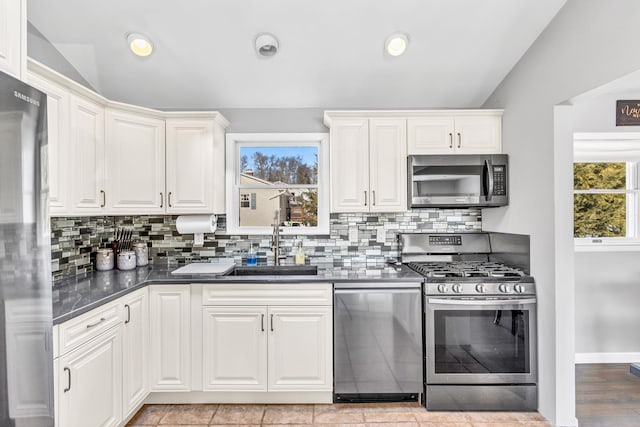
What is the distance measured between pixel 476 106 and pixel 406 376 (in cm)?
228

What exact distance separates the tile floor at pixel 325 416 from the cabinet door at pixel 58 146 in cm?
149

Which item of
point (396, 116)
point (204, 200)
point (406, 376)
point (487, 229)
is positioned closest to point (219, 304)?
point (204, 200)

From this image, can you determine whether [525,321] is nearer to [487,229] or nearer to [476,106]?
[487,229]

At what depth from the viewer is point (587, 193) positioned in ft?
10.8

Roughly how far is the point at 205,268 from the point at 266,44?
5.56 ft

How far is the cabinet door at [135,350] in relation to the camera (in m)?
2.28

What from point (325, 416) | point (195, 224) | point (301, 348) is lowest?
point (325, 416)

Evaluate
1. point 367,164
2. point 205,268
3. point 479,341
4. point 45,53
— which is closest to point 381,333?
point 479,341

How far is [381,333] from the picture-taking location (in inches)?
101

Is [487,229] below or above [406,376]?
above

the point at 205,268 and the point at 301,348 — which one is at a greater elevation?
the point at 205,268

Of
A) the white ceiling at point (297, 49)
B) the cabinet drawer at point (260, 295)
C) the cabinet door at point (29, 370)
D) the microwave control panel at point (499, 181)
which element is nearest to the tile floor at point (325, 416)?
the cabinet drawer at point (260, 295)

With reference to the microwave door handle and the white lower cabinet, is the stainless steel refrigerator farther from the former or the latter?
the microwave door handle

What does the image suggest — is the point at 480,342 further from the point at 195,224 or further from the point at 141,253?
the point at 141,253
